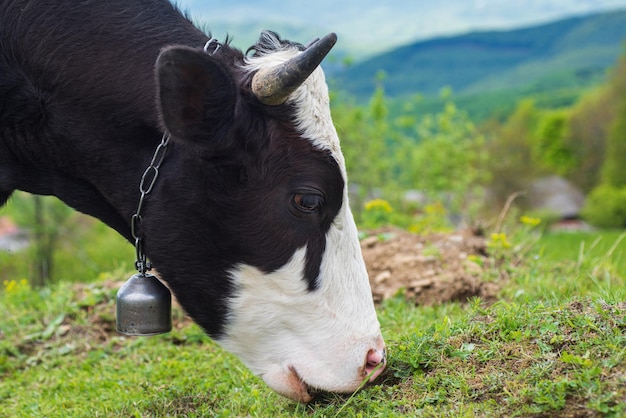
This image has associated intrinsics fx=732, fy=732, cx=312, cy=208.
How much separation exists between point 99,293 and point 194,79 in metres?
3.74

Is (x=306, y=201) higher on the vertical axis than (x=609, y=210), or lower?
higher

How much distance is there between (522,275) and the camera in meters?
6.09

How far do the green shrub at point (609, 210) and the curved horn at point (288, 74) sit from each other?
104ft

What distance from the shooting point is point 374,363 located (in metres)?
3.52

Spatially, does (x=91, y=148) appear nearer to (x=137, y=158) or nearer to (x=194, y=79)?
(x=137, y=158)

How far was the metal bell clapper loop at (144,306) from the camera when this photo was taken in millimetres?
3756

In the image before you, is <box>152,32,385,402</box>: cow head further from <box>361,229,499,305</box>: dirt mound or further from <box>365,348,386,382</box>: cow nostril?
<box>361,229,499,305</box>: dirt mound

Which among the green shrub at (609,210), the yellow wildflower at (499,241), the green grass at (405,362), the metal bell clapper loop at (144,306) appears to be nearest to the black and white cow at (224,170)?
the metal bell clapper loop at (144,306)

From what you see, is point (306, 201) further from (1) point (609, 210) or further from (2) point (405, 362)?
(1) point (609, 210)

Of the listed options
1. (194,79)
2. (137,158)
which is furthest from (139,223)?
(194,79)

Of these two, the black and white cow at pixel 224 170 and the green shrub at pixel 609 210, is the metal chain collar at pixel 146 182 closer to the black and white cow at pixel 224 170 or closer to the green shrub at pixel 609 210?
the black and white cow at pixel 224 170

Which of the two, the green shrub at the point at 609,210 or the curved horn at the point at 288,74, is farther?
the green shrub at the point at 609,210

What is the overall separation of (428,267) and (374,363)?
278 cm

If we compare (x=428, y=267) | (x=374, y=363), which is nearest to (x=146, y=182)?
(x=374, y=363)
